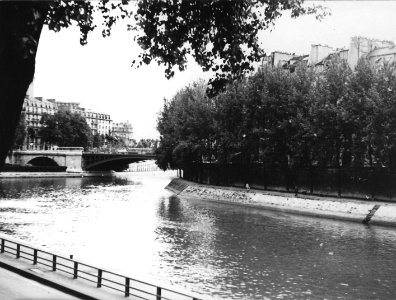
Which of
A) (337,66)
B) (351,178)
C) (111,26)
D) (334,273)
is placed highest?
(337,66)

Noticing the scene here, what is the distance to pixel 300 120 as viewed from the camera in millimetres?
57656

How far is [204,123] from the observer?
247 ft

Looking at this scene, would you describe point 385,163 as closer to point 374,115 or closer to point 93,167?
point 374,115

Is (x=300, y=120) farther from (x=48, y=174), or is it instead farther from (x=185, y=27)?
(x=48, y=174)

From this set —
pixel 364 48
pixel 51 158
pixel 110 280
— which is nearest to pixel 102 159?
pixel 51 158

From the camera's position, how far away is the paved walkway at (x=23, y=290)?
1727 centimetres

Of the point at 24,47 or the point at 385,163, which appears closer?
the point at 24,47

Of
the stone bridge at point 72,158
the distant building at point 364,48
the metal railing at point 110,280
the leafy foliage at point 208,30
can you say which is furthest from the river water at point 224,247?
the stone bridge at point 72,158

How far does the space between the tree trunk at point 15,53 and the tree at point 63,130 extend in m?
159

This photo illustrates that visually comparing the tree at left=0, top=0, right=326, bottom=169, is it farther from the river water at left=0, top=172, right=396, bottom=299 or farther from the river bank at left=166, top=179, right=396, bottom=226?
the river bank at left=166, top=179, right=396, bottom=226

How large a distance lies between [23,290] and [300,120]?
4390 centimetres

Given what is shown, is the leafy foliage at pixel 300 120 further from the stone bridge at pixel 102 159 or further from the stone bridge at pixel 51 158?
the stone bridge at pixel 51 158

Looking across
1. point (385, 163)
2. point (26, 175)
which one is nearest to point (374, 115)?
point (385, 163)

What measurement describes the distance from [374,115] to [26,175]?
8811 cm
